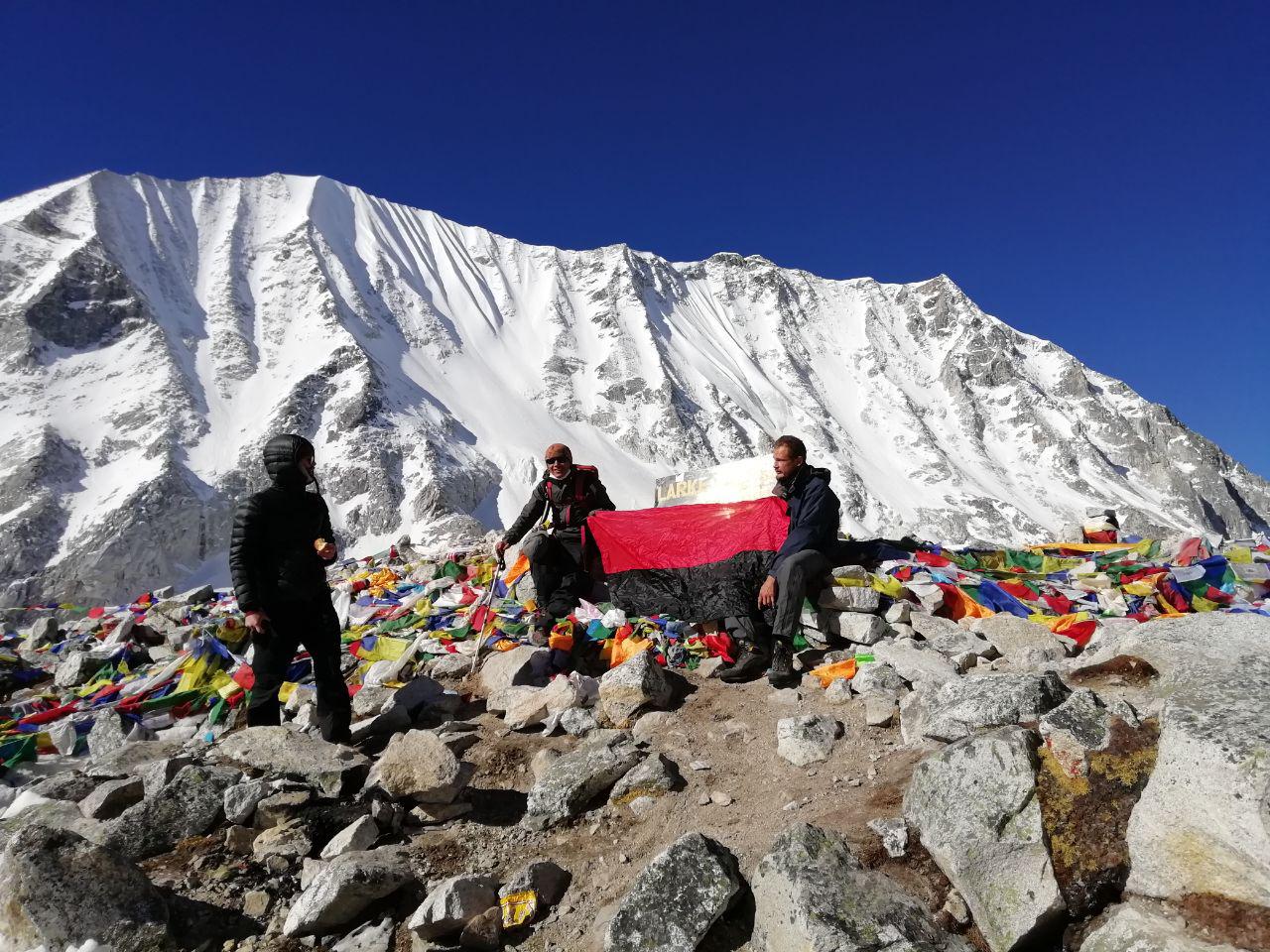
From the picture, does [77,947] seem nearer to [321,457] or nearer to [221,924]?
[221,924]

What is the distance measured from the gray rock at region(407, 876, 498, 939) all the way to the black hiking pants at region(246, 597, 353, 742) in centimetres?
246

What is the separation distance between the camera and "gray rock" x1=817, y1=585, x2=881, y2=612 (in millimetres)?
5379

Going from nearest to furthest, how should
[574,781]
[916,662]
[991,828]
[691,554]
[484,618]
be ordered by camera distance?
1. [991,828]
2. [574,781]
3. [916,662]
4. [691,554]
5. [484,618]

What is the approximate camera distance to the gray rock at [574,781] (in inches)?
133

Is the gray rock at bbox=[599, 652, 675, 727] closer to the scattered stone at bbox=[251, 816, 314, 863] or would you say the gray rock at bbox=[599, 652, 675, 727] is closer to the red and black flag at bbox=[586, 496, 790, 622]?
the red and black flag at bbox=[586, 496, 790, 622]

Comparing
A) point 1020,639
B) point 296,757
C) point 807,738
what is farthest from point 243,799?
point 1020,639

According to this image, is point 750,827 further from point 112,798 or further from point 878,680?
point 112,798

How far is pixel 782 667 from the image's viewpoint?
4805 millimetres

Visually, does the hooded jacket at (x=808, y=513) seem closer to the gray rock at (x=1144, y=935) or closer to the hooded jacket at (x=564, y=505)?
the hooded jacket at (x=564, y=505)

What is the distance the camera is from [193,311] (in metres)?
63.3

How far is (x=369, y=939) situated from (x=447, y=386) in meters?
70.0

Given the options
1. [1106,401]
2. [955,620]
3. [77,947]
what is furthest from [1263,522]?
[77,947]

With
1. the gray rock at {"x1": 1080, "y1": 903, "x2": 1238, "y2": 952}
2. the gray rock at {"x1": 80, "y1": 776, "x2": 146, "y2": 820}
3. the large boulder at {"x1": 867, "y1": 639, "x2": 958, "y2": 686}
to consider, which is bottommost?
the gray rock at {"x1": 80, "y1": 776, "x2": 146, "y2": 820}

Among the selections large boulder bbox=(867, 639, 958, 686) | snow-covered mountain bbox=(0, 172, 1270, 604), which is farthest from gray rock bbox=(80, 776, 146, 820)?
snow-covered mountain bbox=(0, 172, 1270, 604)
